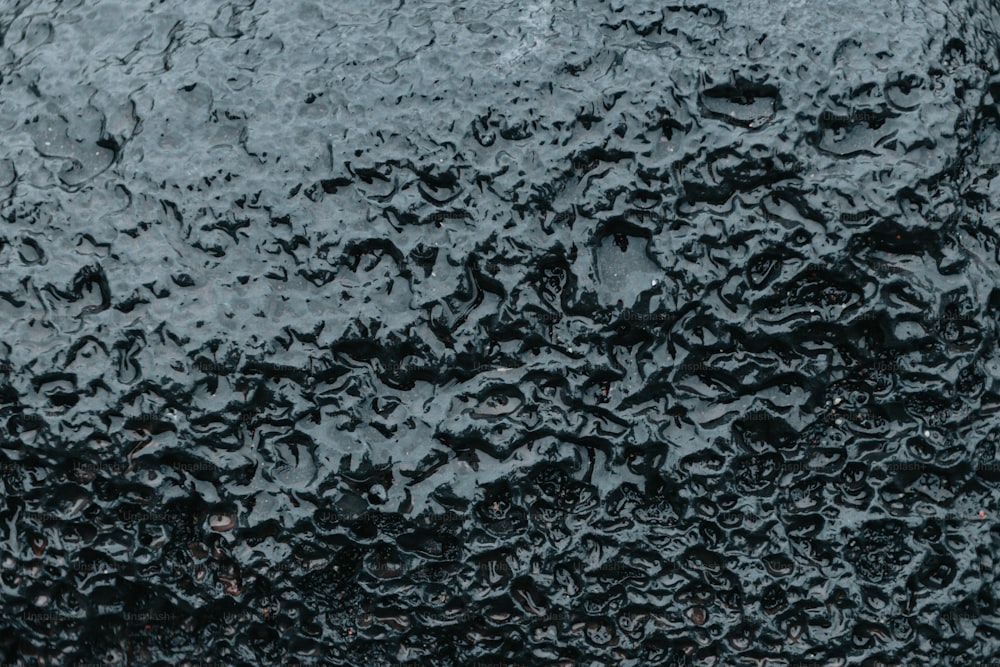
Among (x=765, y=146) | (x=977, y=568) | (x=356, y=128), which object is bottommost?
(x=977, y=568)

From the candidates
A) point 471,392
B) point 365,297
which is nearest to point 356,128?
point 365,297

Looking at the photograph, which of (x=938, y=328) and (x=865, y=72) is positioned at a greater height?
(x=865, y=72)

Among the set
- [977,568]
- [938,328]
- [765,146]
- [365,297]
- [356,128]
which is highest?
[356,128]

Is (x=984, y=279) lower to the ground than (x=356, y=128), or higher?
lower

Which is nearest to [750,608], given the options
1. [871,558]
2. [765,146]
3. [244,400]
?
[871,558]

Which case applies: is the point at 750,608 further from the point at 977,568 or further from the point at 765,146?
the point at 765,146

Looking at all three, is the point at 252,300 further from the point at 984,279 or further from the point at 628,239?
the point at 984,279
